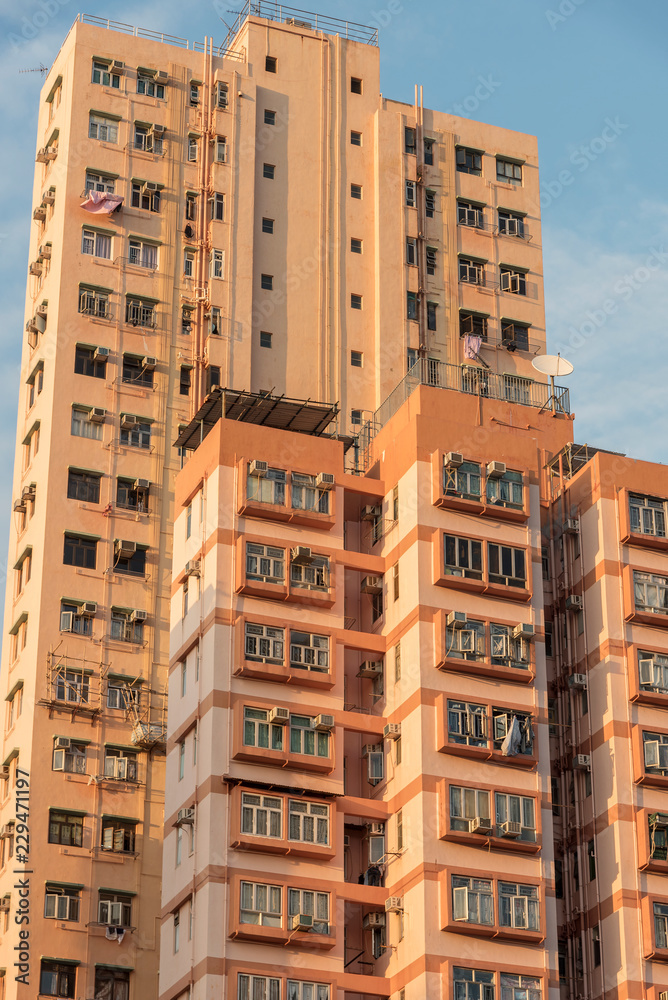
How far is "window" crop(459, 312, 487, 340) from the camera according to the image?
298 ft

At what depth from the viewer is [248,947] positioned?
2468 inches

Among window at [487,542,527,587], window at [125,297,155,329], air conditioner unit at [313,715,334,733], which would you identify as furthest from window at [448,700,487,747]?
window at [125,297,155,329]

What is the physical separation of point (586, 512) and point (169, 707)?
17.1 metres

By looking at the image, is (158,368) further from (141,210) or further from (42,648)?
(42,648)

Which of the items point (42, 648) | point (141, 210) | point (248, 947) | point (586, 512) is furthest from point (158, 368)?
point (248, 947)

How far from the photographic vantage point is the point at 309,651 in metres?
68.1

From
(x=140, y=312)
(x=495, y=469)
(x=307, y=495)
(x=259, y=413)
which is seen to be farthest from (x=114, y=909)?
(x=140, y=312)

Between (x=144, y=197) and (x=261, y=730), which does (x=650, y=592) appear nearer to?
(x=261, y=730)

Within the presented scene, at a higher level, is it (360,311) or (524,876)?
(360,311)

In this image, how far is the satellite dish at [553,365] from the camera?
7775 centimetres

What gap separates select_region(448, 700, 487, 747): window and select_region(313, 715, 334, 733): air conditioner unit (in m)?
4.14

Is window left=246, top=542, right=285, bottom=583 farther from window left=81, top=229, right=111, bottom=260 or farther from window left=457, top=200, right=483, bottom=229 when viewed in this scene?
window left=457, top=200, right=483, bottom=229

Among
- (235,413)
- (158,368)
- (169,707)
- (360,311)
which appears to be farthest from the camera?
(360,311)

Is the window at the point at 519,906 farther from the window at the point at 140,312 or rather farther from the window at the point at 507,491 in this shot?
the window at the point at 140,312
